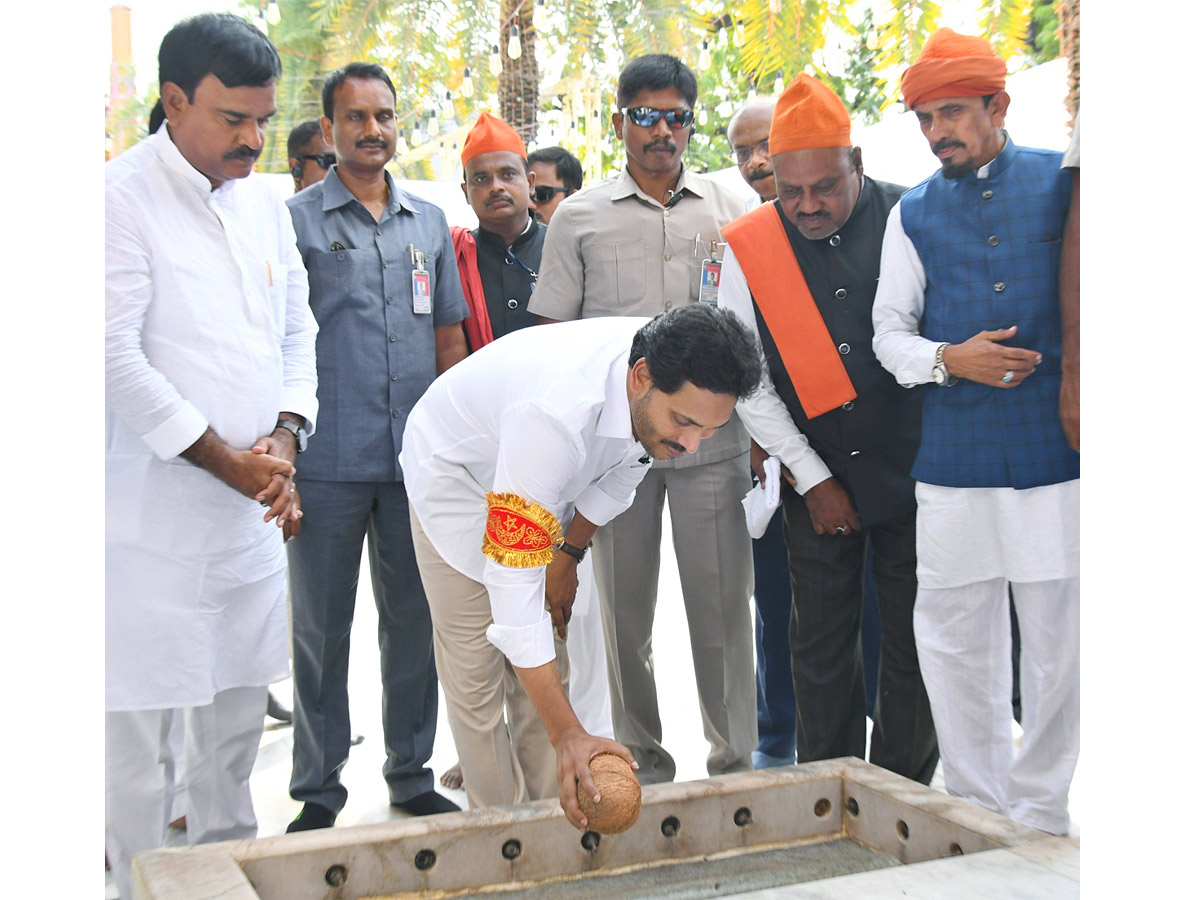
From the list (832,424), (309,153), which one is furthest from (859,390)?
(309,153)

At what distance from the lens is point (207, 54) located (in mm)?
2117

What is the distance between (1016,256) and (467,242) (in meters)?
1.69

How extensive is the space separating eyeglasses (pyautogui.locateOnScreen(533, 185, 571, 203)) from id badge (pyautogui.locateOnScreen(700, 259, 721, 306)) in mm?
1409

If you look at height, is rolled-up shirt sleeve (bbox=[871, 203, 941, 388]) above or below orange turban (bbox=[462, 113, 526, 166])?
below

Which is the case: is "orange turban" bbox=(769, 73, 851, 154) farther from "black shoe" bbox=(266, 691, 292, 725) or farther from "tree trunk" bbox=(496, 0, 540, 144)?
"tree trunk" bbox=(496, 0, 540, 144)

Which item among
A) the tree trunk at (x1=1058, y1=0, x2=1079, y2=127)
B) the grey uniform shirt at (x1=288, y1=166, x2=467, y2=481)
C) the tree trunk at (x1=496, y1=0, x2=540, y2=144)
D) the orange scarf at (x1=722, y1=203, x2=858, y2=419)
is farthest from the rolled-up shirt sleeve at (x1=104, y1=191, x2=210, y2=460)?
the tree trunk at (x1=496, y1=0, x2=540, y2=144)

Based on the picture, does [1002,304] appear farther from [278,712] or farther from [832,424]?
[278,712]

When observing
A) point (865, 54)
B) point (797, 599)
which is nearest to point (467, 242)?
point (797, 599)

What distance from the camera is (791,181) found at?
102 inches

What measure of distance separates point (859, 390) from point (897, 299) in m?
0.25

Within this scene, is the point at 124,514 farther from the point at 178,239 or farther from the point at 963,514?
the point at 963,514

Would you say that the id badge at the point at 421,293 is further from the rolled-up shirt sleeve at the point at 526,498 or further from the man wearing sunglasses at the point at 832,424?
the rolled-up shirt sleeve at the point at 526,498

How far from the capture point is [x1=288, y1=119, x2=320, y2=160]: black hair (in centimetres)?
366

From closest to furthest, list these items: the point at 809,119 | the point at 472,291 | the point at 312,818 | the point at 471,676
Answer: the point at 471,676 → the point at 809,119 → the point at 312,818 → the point at 472,291
